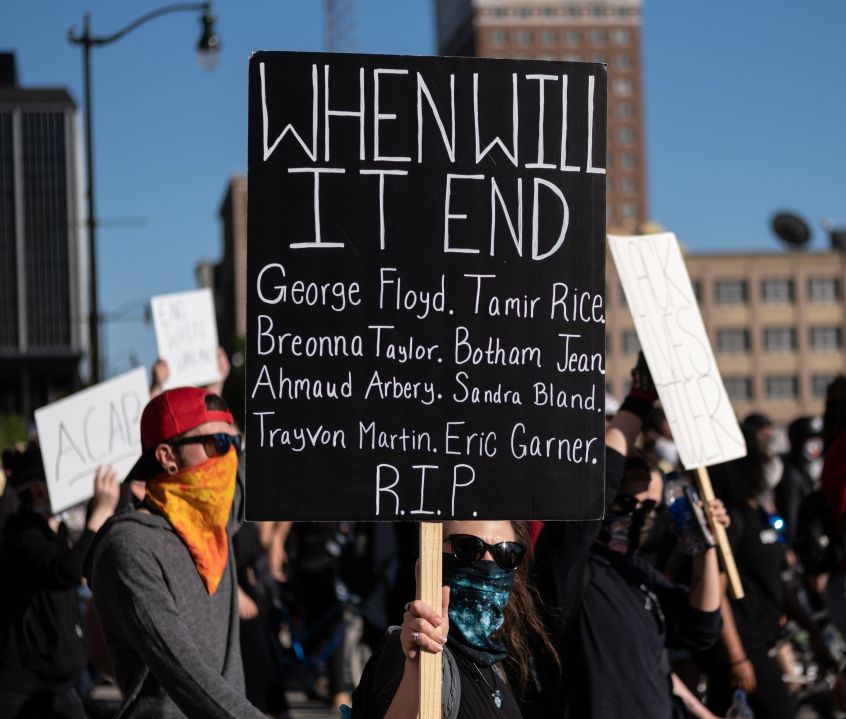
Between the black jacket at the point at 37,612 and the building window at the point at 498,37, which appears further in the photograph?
the building window at the point at 498,37

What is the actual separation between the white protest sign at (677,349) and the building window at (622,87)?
541ft

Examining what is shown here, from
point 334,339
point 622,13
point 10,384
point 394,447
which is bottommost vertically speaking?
point 10,384

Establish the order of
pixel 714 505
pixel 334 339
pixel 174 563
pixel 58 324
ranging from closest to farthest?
pixel 334 339 < pixel 174 563 < pixel 714 505 < pixel 58 324

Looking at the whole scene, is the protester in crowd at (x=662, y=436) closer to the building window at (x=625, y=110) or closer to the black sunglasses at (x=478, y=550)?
the black sunglasses at (x=478, y=550)

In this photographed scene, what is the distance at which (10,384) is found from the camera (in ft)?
481

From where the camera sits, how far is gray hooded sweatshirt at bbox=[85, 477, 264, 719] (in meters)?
3.86

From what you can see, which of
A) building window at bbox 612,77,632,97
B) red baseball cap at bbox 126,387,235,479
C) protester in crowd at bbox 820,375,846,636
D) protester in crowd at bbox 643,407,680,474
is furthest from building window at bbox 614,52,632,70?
Result: red baseball cap at bbox 126,387,235,479

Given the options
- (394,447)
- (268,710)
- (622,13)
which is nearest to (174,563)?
(394,447)

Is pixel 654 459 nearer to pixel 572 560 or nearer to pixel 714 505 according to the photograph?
pixel 714 505

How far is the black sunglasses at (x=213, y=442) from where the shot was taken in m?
4.36

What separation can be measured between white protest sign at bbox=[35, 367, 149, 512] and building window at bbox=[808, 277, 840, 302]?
375 ft

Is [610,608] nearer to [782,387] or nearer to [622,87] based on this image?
[782,387]

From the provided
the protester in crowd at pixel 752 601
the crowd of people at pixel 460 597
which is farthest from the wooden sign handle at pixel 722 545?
the protester in crowd at pixel 752 601

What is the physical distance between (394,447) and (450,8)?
185 meters
